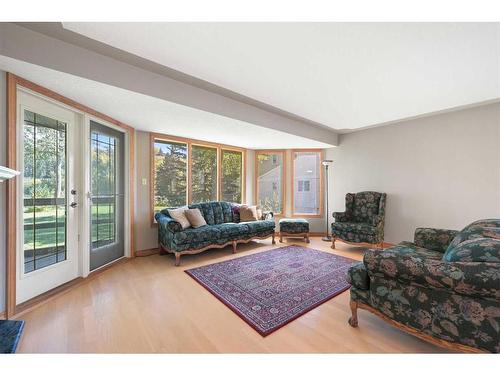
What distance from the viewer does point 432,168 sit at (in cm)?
340

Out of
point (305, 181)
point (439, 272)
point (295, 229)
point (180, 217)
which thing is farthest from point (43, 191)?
point (305, 181)

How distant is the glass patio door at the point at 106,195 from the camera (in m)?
2.72

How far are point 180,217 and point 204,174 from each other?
130cm

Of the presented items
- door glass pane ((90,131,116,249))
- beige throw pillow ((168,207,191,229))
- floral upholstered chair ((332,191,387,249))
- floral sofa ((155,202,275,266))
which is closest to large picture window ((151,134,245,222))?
floral sofa ((155,202,275,266))

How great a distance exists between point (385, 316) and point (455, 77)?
2468 millimetres

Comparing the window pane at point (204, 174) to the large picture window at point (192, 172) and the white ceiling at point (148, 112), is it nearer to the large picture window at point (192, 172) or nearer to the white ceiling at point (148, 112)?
the large picture window at point (192, 172)

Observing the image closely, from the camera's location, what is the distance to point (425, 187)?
11.4 feet

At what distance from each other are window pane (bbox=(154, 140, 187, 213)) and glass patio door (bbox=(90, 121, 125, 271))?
0.60 metres

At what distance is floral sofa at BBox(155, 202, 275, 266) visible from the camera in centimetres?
303

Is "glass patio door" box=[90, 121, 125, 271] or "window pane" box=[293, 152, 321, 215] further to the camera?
"window pane" box=[293, 152, 321, 215]

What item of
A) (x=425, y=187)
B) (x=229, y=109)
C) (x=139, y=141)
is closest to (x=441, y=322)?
(x=229, y=109)

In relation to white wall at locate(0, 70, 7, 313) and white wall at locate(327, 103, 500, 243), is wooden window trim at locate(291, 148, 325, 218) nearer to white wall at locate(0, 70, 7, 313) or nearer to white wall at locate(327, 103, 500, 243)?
white wall at locate(327, 103, 500, 243)

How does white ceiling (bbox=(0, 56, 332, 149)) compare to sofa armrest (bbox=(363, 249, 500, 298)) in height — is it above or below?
above

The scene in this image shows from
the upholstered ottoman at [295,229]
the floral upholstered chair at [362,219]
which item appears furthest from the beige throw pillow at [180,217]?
the floral upholstered chair at [362,219]
